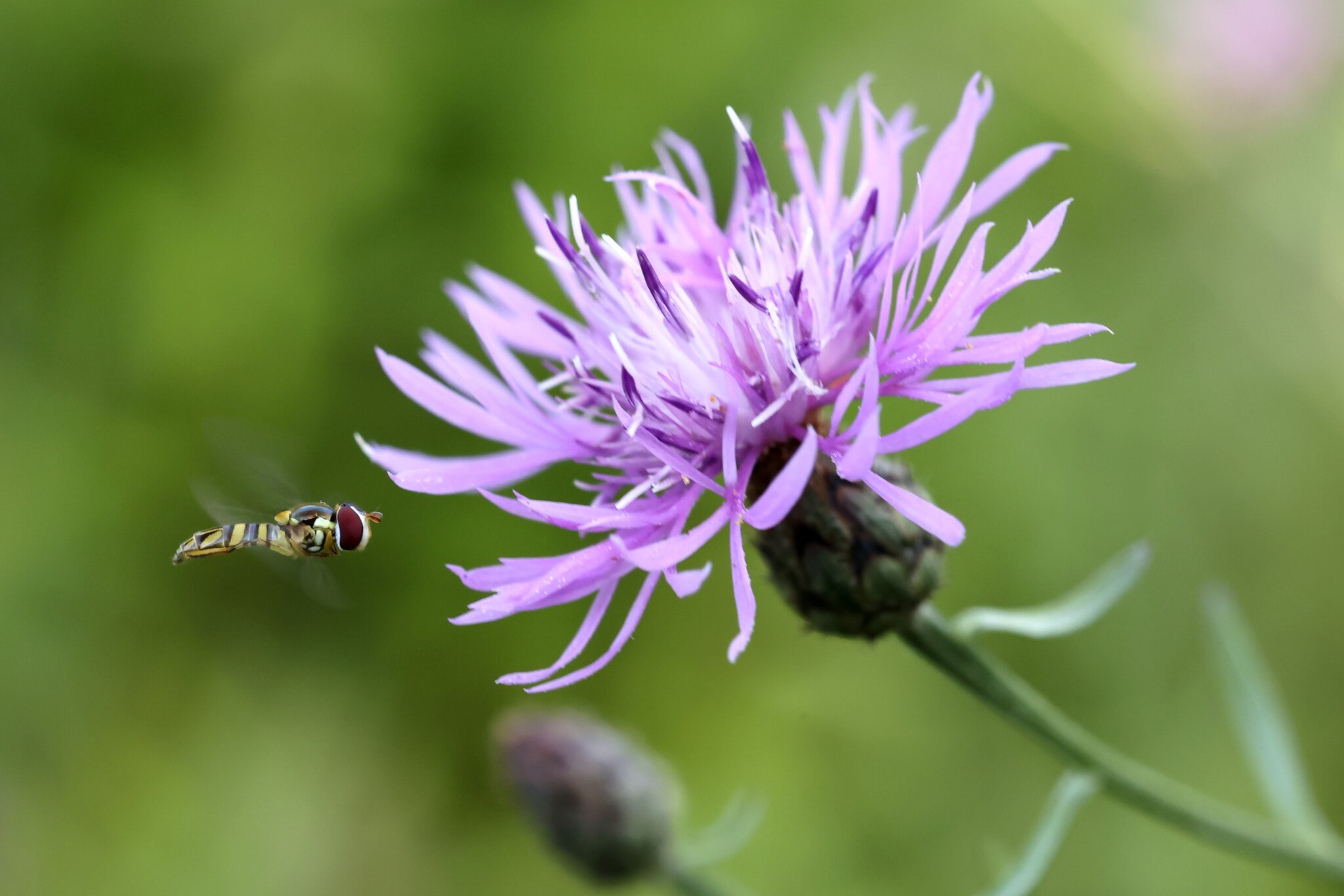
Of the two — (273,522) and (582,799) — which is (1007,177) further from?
(582,799)

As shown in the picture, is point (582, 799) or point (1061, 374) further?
point (582, 799)

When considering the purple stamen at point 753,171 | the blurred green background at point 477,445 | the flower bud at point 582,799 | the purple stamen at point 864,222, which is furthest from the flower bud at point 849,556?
the blurred green background at point 477,445

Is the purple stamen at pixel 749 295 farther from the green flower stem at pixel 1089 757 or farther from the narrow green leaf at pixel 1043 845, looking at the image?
the narrow green leaf at pixel 1043 845

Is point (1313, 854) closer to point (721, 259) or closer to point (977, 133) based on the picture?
point (721, 259)

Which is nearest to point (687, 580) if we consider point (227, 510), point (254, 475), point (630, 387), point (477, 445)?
point (630, 387)

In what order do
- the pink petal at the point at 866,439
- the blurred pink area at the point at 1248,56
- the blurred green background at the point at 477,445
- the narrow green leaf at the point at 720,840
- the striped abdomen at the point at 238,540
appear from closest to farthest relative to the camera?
the pink petal at the point at 866,439 < the striped abdomen at the point at 238,540 < the narrow green leaf at the point at 720,840 < the blurred green background at the point at 477,445 < the blurred pink area at the point at 1248,56
